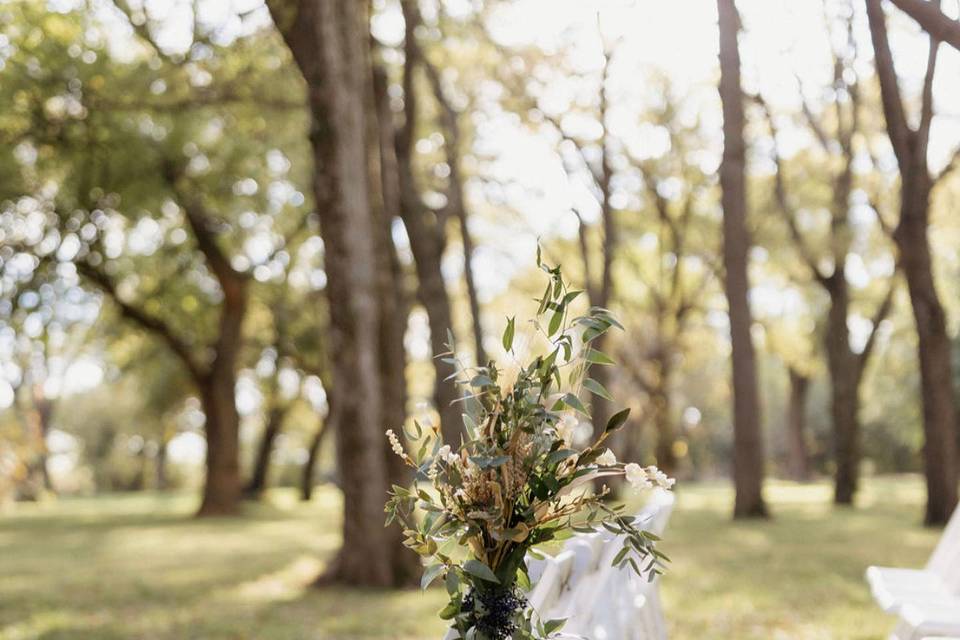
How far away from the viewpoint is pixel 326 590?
37.5 ft

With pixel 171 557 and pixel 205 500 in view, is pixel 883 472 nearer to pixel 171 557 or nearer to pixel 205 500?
pixel 205 500

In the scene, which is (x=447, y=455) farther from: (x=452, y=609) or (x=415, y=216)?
(x=415, y=216)

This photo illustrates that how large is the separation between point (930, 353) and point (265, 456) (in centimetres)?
2460

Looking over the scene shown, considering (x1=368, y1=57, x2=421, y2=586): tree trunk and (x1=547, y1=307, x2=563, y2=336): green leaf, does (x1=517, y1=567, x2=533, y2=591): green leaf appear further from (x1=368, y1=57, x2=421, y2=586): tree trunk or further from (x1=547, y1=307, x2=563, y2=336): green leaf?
(x1=368, y1=57, x2=421, y2=586): tree trunk

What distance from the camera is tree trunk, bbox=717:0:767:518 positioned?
51.9 feet

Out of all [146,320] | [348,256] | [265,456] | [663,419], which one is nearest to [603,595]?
[348,256]

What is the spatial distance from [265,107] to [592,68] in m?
7.13

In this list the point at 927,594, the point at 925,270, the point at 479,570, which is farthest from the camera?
the point at 925,270

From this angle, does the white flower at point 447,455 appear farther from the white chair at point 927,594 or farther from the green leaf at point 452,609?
the white chair at point 927,594

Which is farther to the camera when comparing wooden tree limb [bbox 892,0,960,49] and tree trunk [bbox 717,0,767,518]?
tree trunk [bbox 717,0,767,518]

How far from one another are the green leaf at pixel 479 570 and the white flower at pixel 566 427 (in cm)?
44

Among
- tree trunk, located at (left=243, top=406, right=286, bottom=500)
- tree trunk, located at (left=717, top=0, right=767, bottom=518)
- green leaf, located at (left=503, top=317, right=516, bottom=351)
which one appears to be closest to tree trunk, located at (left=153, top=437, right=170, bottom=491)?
tree trunk, located at (left=243, top=406, right=286, bottom=500)

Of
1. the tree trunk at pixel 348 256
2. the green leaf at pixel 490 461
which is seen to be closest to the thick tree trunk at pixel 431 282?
the tree trunk at pixel 348 256

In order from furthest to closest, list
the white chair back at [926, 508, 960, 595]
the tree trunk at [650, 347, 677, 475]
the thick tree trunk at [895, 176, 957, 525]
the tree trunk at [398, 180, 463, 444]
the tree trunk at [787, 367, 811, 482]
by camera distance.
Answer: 1. the tree trunk at [787, 367, 811, 482]
2. the tree trunk at [650, 347, 677, 475]
3. the tree trunk at [398, 180, 463, 444]
4. the thick tree trunk at [895, 176, 957, 525]
5. the white chair back at [926, 508, 960, 595]
